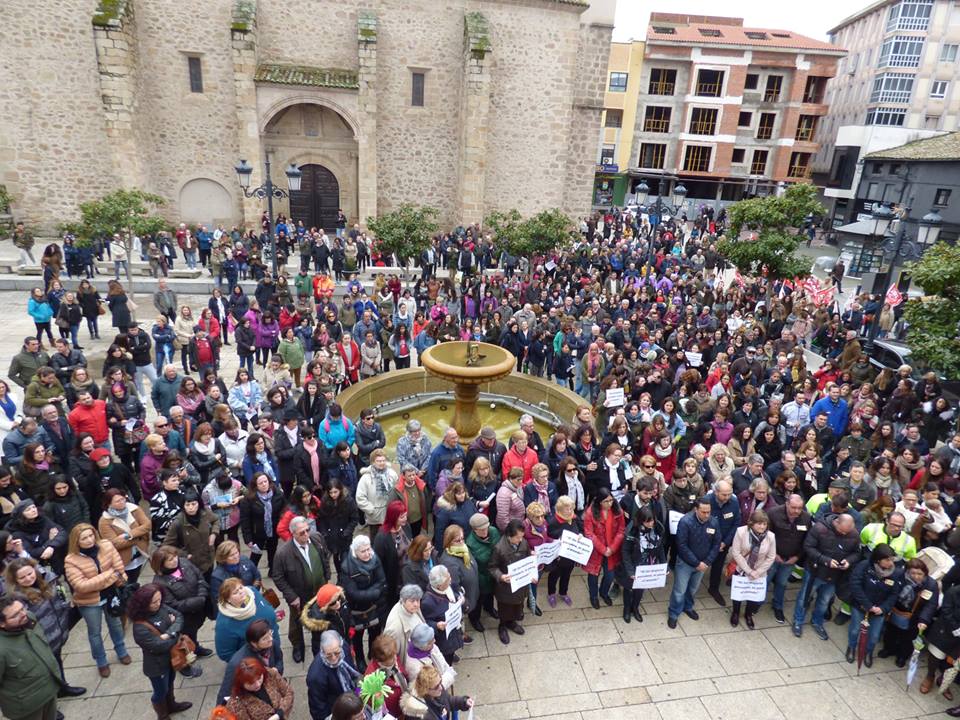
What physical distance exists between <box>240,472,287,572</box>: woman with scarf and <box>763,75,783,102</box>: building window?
4606cm

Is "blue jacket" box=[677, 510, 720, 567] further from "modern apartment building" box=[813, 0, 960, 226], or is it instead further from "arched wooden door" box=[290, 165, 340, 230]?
"modern apartment building" box=[813, 0, 960, 226]

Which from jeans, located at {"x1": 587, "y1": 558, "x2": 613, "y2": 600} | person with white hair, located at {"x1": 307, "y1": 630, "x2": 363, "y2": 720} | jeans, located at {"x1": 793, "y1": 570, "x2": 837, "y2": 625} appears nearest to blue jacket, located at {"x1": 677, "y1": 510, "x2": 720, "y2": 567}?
jeans, located at {"x1": 587, "y1": 558, "x2": 613, "y2": 600}

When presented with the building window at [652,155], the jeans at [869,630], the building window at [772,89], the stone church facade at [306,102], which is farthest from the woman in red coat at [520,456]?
the building window at [772,89]

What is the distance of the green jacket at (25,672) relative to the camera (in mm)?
4309

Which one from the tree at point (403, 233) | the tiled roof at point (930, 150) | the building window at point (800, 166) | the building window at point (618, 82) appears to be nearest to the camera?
the tree at point (403, 233)

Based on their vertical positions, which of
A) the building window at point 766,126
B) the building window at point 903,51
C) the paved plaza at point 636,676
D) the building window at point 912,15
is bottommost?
the paved plaza at point 636,676

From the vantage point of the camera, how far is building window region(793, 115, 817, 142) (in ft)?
141

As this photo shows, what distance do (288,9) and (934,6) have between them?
39.4 metres

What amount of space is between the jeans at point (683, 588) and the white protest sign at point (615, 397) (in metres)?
3.33

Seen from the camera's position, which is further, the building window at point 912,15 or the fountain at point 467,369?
the building window at point 912,15

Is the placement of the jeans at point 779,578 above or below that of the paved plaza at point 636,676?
above

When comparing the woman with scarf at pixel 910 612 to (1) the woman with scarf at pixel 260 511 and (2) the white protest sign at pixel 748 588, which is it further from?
(1) the woman with scarf at pixel 260 511

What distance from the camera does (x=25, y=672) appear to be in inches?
172

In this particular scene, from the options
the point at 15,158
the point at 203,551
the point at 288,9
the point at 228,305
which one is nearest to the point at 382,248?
the point at 228,305
